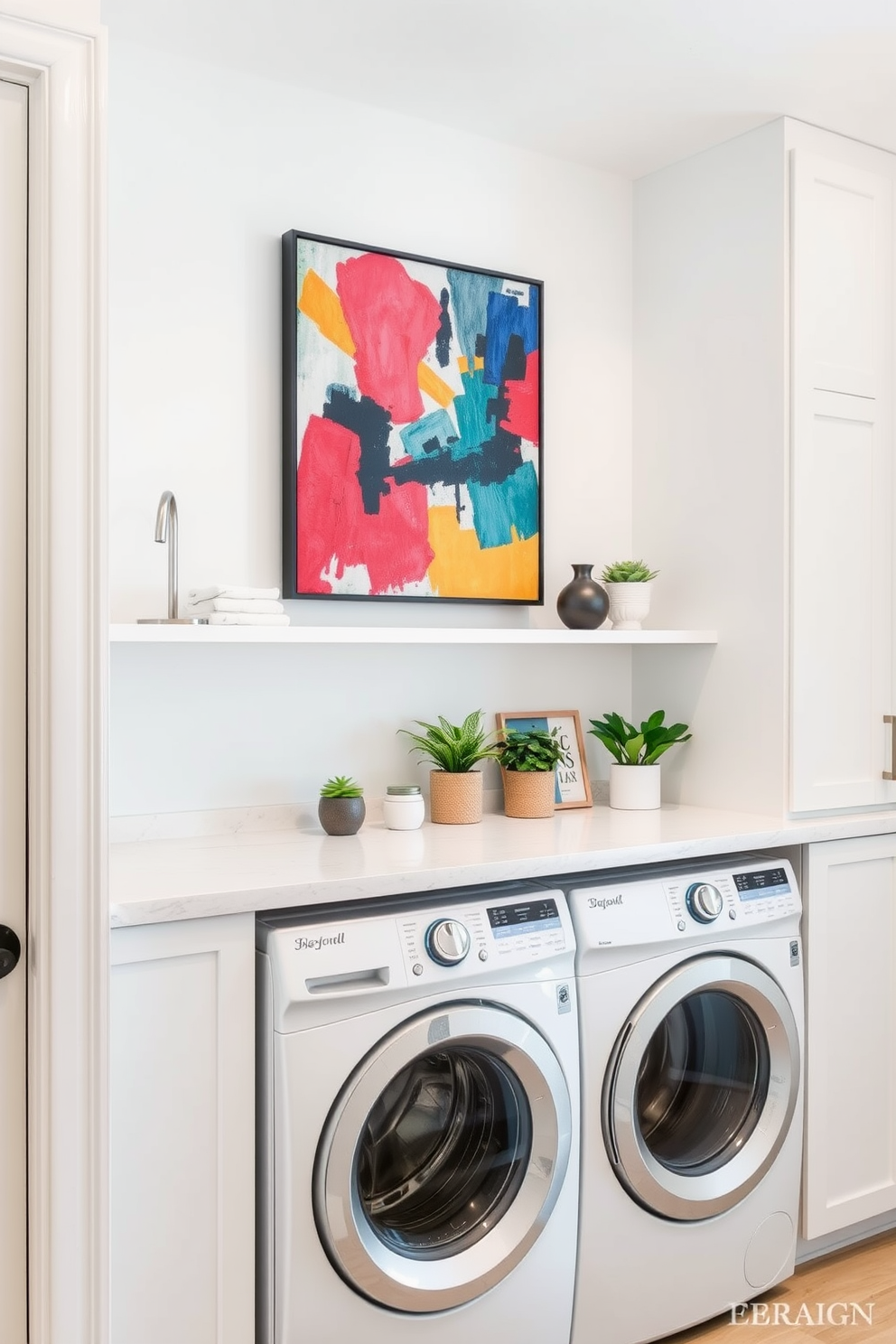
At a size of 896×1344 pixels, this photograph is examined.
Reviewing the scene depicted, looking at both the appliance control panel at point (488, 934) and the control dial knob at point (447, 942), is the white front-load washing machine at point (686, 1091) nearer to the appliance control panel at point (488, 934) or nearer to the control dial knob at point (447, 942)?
the appliance control panel at point (488, 934)

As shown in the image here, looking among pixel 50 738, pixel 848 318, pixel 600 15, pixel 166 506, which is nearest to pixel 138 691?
pixel 166 506

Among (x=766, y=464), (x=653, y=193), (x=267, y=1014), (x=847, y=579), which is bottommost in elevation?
(x=267, y=1014)

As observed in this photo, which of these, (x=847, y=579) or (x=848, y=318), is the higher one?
(x=848, y=318)

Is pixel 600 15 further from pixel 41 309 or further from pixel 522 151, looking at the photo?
pixel 41 309

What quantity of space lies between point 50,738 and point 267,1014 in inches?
23.2

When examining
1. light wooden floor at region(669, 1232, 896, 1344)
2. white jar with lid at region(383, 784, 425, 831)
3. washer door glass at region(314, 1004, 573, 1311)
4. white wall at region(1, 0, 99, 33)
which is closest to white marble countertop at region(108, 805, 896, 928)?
white jar with lid at region(383, 784, 425, 831)

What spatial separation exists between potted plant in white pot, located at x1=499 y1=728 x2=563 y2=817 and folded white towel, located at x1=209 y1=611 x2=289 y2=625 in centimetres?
72

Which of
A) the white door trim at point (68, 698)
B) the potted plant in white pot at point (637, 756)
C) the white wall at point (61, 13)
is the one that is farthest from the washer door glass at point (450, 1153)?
the white wall at point (61, 13)

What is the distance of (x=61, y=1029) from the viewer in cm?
160

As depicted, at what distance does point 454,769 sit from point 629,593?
64cm

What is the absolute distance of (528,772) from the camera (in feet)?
8.73

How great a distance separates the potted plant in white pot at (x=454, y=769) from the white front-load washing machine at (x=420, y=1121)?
15.6 inches

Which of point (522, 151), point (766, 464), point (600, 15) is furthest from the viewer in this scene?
point (522, 151)

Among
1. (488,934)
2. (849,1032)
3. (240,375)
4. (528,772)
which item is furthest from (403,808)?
(849,1032)
